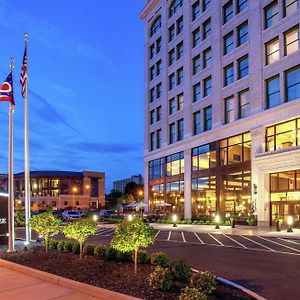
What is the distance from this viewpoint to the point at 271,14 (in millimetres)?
37562

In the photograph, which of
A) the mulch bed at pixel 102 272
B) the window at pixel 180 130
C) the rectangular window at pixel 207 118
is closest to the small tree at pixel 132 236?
the mulch bed at pixel 102 272

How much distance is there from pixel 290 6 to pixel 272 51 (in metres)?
3.90

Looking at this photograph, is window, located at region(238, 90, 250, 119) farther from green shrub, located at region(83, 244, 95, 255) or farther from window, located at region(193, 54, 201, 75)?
green shrub, located at region(83, 244, 95, 255)

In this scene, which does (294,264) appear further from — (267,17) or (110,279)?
(267,17)

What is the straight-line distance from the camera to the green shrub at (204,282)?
8651 millimetres

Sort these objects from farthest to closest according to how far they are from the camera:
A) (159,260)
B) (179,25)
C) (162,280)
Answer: (179,25) → (159,260) → (162,280)

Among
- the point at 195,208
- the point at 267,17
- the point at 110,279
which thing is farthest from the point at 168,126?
the point at 110,279

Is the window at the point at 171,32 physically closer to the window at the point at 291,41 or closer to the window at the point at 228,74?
the window at the point at 228,74

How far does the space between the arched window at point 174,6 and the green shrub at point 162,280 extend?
4922 cm

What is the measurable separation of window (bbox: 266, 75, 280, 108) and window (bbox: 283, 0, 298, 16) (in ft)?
17.4

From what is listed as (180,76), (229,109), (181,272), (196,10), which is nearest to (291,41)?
(229,109)

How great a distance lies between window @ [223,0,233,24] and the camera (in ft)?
142

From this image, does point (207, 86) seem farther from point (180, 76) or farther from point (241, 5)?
point (241, 5)

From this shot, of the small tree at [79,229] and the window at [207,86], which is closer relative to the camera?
the small tree at [79,229]
